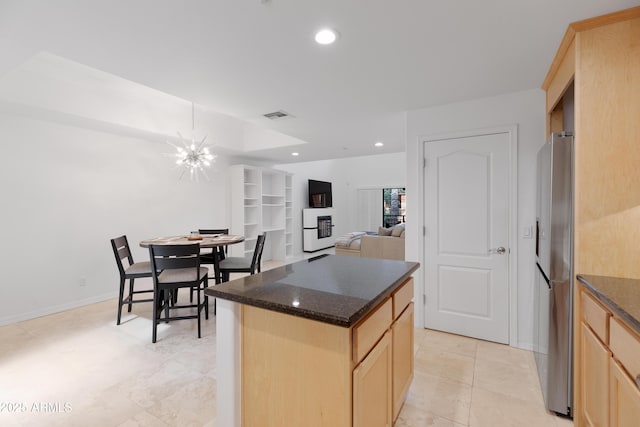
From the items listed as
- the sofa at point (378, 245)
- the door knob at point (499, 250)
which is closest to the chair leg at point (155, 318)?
the door knob at point (499, 250)

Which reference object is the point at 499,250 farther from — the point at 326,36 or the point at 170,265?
the point at 170,265

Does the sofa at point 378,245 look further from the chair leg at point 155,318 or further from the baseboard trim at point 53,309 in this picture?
the baseboard trim at point 53,309

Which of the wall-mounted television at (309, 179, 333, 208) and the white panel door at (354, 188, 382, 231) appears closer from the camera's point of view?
the wall-mounted television at (309, 179, 333, 208)

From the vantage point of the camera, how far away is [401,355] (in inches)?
70.2

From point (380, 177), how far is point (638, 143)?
8473 millimetres

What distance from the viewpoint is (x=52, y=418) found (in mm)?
1812

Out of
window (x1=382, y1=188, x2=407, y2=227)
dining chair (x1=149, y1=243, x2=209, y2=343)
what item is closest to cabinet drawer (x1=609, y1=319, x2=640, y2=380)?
dining chair (x1=149, y1=243, x2=209, y2=343)

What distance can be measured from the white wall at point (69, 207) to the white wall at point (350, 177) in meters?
4.51

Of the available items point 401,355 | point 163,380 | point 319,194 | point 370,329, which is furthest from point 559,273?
point 319,194

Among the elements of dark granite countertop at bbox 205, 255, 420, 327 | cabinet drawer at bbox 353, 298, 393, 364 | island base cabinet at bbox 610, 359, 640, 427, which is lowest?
island base cabinet at bbox 610, 359, 640, 427

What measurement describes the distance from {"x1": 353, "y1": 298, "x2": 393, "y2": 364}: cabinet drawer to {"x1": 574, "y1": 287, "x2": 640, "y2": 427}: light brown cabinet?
0.93 metres

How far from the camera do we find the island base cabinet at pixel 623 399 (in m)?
1.05

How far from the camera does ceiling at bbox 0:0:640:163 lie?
155 cm

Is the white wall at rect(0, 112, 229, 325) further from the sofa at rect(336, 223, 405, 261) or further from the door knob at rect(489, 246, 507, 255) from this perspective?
the door knob at rect(489, 246, 507, 255)
